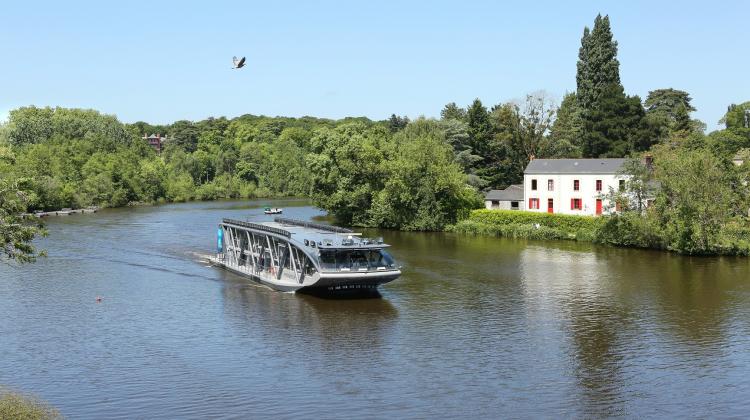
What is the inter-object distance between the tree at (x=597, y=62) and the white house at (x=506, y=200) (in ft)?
112

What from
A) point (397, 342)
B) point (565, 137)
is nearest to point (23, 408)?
point (397, 342)

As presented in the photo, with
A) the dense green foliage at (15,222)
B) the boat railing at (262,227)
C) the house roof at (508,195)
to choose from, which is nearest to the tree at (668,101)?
the house roof at (508,195)

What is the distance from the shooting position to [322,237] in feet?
154

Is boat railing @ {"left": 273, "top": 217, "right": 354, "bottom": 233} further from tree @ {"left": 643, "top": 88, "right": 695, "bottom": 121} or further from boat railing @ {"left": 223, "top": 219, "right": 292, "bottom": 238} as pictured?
tree @ {"left": 643, "top": 88, "right": 695, "bottom": 121}

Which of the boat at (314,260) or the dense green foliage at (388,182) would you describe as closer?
the boat at (314,260)

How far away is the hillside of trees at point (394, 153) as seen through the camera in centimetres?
8750

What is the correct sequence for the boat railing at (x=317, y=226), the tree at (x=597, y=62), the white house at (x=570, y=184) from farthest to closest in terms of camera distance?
the tree at (x=597, y=62) → the white house at (x=570, y=184) → the boat railing at (x=317, y=226)

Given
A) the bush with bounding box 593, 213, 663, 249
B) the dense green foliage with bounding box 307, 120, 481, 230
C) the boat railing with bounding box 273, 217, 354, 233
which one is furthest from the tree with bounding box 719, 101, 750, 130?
the boat railing with bounding box 273, 217, 354, 233

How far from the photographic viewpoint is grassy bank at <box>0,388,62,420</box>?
24.5 meters

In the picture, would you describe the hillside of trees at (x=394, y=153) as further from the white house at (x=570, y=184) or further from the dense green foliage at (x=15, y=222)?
the dense green foliage at (x=15, y=222)

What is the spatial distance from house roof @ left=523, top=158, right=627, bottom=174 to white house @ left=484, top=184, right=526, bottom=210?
4.41 m

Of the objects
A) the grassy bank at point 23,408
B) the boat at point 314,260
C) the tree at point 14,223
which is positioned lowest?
the grassy bank at point 23,408

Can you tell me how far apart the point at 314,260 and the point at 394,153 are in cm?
4892

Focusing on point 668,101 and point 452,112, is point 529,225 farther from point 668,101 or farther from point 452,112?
point 668,101
